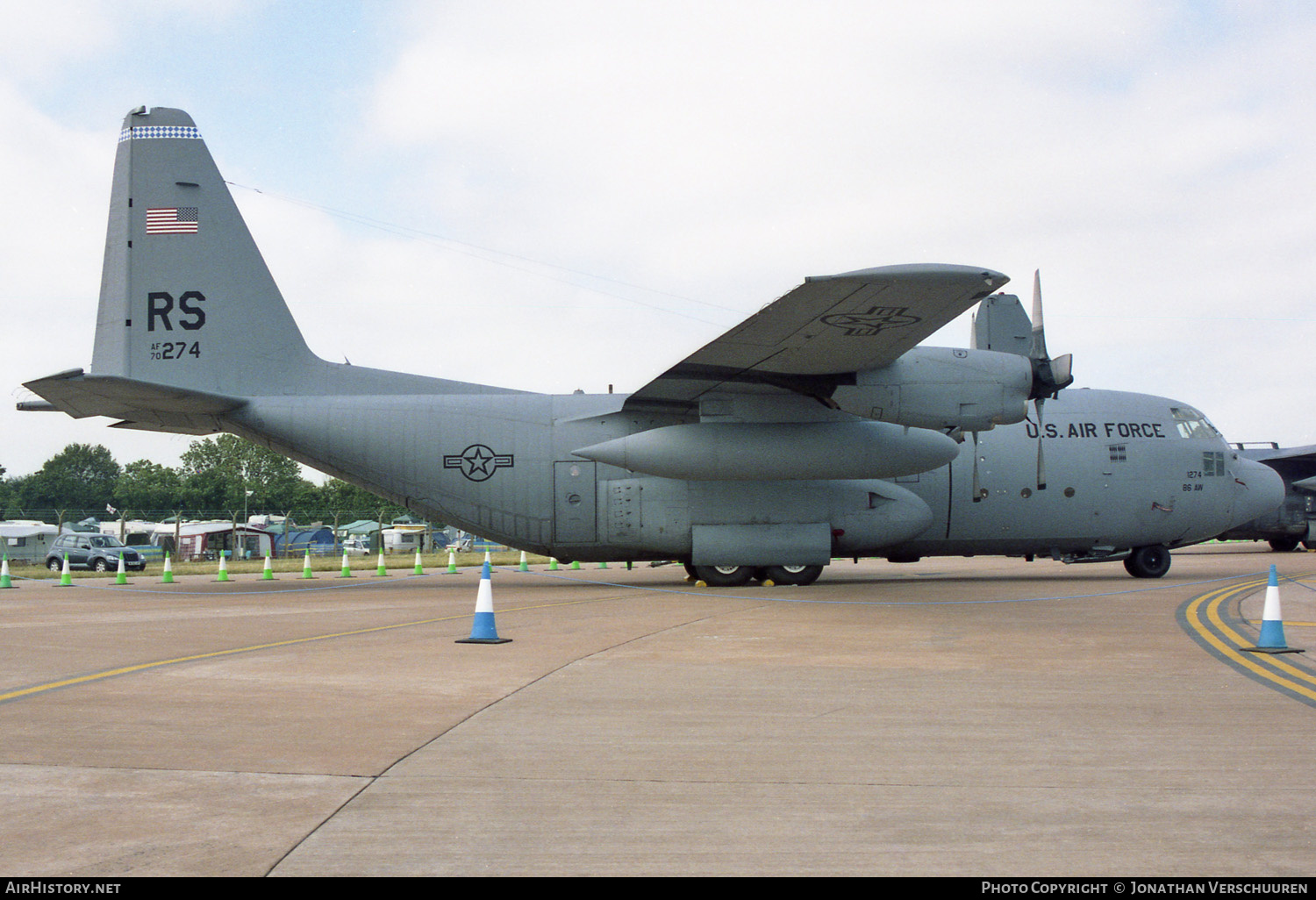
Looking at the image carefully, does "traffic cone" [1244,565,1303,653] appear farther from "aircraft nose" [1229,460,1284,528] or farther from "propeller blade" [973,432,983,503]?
"aircraft nose" [1229,460,1284,528]

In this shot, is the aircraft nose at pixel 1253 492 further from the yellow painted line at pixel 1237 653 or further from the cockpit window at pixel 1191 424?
the yellow painted line at pixel 1237 653

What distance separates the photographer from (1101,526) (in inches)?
728

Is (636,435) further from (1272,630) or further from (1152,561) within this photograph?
(1152,561)

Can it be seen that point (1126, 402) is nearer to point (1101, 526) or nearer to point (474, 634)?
point (1101, 526)

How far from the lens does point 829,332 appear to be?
12.9 m

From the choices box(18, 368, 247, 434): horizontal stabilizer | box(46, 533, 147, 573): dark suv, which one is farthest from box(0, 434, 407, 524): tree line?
box(18, 368, 247, 434): horizontal stabilizer

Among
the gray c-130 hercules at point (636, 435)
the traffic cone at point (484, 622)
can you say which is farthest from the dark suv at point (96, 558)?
the traffic cone at point (484, 622)

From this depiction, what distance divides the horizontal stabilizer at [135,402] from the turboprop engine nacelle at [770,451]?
6947 millimetres

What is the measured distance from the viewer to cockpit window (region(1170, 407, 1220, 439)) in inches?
752

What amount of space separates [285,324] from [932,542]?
13.1 meters

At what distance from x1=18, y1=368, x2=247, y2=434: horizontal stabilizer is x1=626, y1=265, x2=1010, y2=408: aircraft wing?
777cm

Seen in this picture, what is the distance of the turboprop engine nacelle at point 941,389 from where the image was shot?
48.3 ft

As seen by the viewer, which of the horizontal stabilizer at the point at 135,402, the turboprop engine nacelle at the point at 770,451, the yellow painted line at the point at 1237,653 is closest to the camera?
the yellow painted line at the point at 1237,653
